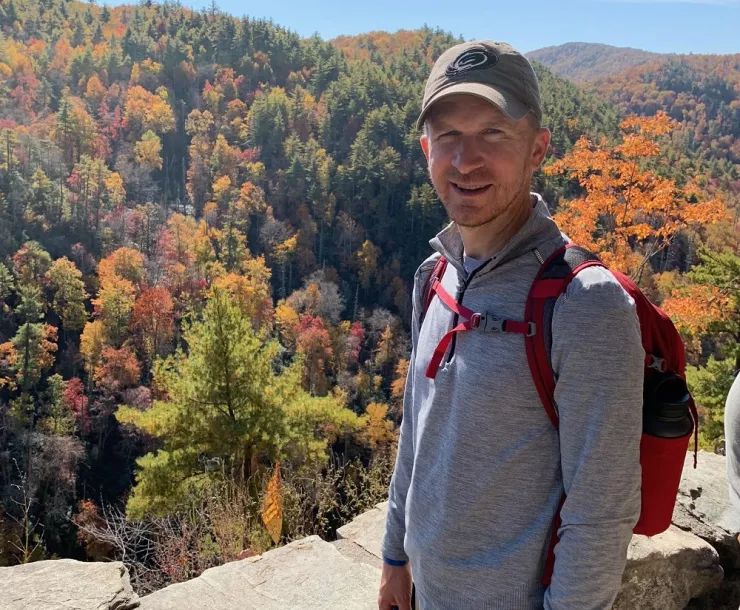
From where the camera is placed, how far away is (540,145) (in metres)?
1.11

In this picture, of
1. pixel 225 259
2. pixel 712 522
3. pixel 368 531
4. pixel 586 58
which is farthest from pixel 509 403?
pixel 586 58

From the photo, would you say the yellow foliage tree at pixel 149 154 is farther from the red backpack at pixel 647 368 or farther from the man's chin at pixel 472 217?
the red backpack at pixel 647 368

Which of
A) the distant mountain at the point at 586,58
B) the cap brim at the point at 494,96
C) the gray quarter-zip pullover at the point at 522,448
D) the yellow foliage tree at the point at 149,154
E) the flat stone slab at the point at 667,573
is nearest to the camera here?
the gray quarter-zip pullover at the point at 522,448

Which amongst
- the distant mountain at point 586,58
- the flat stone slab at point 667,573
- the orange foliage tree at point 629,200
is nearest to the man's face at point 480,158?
the flat stone slab at point 667,573

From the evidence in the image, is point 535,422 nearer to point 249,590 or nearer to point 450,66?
point 450,66

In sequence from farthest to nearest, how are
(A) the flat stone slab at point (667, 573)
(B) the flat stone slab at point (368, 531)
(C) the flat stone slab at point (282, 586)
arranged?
(B) the flat stone slab at point (368, 531), (C) the flat stone slab at point (282, 586), (A) the flat stone slab at point (667, 573)

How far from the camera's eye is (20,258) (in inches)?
1559

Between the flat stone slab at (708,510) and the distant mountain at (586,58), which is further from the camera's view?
the distant mountain at (586,58)

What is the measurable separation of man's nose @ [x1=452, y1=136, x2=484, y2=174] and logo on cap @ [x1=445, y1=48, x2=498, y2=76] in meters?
0.12

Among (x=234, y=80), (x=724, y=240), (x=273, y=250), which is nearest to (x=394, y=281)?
(x=273, y=250)

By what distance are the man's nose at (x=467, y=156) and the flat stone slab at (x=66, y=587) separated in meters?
2.07

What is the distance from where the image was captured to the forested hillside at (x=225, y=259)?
7625 mm

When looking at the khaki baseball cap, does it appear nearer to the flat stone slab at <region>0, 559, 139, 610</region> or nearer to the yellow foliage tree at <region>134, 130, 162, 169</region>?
the flat stone slab at <region>0, 559, 139, 610</region>

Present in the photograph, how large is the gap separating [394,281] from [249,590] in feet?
165
